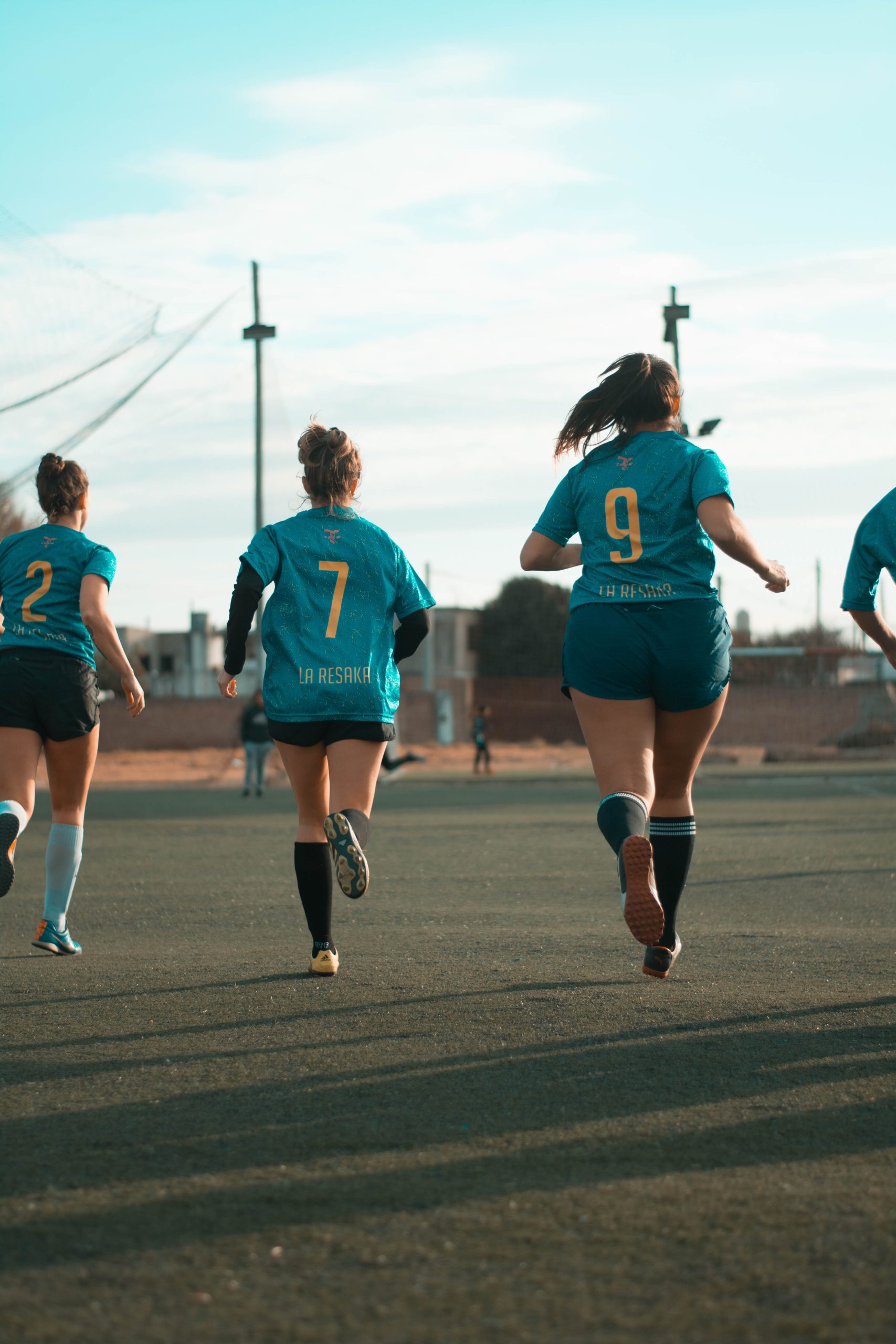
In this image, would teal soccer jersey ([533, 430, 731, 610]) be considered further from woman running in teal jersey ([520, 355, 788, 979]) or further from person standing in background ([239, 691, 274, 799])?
person standing in background ([239, 691, 274, 799])

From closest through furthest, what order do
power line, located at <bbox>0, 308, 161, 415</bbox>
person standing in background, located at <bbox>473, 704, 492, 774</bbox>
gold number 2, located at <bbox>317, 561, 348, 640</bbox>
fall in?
gold number 2, located at <bbox>317, 561, 348, 640</bbox>
power line, located at <bbox>0, 308, 161, 415</bbox>
person standing in background, located at <bbox>473, 704, 492, 774</bbox>

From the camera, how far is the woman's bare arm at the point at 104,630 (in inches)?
214

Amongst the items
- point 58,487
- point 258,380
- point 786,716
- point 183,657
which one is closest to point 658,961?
point 58,487

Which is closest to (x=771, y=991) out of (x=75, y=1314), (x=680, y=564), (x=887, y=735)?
(x=680, y=564)

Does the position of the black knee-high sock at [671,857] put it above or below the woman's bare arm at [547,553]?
below

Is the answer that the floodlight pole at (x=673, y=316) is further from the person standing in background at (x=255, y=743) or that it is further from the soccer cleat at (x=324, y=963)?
the soccer cleat at (x=324, y=963)

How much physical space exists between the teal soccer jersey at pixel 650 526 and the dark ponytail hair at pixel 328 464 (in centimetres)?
99

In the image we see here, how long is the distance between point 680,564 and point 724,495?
0.26 meters

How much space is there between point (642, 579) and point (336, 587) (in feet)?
3.78

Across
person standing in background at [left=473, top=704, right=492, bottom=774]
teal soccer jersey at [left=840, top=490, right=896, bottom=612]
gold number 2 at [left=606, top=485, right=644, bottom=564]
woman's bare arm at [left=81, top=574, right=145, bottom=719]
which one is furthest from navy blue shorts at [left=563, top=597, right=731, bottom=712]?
person standing in background at [left=473, top=704, right=492, bottom=774]

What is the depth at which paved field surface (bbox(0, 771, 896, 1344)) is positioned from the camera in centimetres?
204

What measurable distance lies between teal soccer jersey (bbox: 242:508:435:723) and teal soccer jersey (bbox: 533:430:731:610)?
0.83m

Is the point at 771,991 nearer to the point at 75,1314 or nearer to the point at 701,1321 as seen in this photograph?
the point at 701,1321

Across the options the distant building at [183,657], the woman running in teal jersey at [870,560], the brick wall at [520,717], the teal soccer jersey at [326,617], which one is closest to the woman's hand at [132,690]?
the teal soccer jersey at [326,617]
